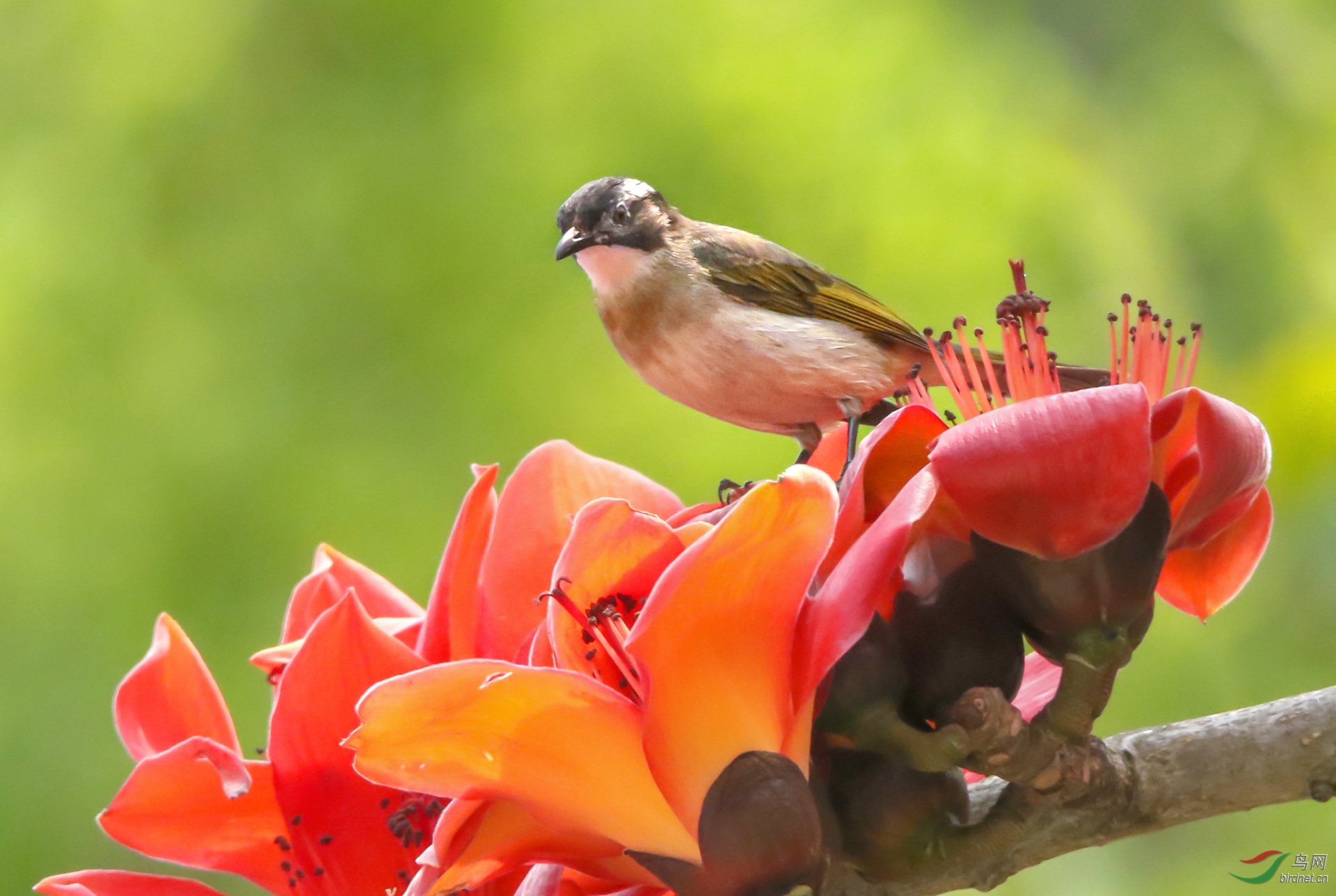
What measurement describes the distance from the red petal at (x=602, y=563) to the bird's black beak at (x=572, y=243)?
27.7 inches

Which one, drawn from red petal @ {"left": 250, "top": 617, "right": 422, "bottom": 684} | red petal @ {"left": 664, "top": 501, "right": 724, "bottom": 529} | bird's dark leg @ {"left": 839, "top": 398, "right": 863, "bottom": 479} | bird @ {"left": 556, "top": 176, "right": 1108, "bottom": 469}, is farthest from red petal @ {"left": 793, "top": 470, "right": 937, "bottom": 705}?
bird @ {"left": 556, "top": 176, "right": 1108, "bottom": 469}

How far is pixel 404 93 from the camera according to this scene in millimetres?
2018

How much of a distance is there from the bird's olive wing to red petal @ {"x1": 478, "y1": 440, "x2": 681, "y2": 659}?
0.66 m

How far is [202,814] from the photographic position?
0.46 metres

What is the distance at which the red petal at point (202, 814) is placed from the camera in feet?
1.41

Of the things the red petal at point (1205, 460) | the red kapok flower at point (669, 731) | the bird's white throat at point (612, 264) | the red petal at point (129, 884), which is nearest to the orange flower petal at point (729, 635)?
the red kapok flower at point (669, 731)

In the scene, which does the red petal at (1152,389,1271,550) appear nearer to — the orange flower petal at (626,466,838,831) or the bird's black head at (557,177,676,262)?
the orange flower petal at (626,466,838,831)

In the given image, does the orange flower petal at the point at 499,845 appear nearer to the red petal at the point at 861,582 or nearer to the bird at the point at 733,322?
the red petal at the point at 861,582

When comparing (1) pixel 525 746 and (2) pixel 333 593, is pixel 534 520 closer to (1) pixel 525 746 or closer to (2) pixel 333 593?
(2) pixel 333 593

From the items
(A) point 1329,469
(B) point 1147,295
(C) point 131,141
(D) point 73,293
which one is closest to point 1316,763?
(A) point 1329,469

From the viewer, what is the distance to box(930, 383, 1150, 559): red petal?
341 millimetres

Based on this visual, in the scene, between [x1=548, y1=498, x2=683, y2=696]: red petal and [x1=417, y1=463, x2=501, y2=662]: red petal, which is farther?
[x1=417, y1=463, x2=501, y2=662]: red petal

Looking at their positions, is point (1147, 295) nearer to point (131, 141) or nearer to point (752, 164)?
point (752, 164)

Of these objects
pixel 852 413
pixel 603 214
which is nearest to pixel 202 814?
pixel 852 413
